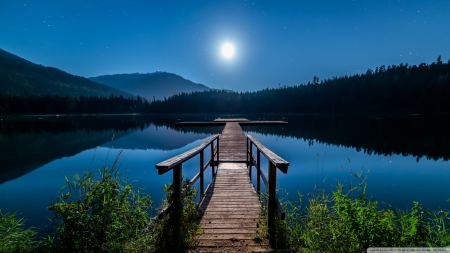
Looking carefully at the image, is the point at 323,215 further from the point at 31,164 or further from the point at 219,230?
the point at 31,164

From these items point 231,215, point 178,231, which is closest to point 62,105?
point 231,215

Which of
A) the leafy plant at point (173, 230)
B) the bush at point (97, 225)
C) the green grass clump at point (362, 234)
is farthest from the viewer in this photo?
the leafy plant at point (173, 230)

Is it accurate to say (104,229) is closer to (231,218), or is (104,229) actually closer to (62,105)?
(231,218)

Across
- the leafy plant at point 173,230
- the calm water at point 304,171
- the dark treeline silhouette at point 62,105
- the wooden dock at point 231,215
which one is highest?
the dark treeline silhouette at point 62,105

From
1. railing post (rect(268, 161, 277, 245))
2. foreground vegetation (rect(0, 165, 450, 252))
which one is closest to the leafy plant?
foreground vegetation (rect(0, 165, 450, 252))

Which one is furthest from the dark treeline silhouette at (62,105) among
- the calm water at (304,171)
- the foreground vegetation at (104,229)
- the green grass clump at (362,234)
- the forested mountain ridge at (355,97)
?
the green grass clump at (362,234)

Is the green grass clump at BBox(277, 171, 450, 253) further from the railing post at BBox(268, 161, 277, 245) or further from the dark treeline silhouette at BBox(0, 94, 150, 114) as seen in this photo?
the dark treeline silhouette at BBox(0, 94, 150, 114)

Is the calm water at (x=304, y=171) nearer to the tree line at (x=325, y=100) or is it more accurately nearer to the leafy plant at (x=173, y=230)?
the leafy plant at (x=173, y=230)

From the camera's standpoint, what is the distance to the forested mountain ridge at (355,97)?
72500 millimetres

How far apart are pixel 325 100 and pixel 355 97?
38.8 feet

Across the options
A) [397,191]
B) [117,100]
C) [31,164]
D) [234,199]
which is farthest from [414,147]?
[117,100]

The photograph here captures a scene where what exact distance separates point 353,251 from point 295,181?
880 centimetres

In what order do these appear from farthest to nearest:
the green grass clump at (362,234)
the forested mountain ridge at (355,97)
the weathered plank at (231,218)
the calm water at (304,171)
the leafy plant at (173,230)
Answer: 1. the forested mountain ridge at (355,97)
2. the calm water at (304,171)
3. the weathered plank at (231,218)
4. the leafy plant at (173,230)
5. the green grass clump at (362,234)

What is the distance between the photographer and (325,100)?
9756 centimetres
